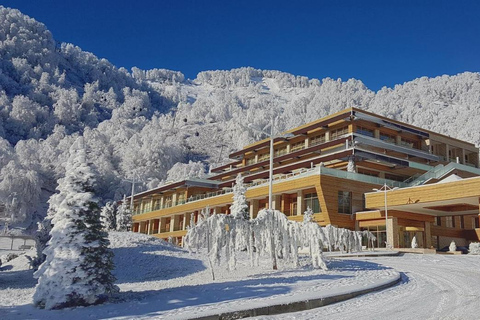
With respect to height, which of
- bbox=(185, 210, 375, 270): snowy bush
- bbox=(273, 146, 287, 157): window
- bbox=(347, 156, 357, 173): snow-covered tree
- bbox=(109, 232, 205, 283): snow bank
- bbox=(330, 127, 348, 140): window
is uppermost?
bbox=(330, 127, 348, 140): window

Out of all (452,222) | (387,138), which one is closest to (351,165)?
(387,138)

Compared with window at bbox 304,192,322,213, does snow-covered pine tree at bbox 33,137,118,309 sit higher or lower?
lower

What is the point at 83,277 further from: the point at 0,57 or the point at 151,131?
the point at 0,57

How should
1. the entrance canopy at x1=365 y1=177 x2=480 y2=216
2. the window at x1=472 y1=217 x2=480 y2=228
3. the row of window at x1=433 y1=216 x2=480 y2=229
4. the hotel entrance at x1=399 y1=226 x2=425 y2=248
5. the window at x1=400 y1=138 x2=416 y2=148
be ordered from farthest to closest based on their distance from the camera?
1. the window at x1=400 y1=138 x2=416 y2=148
2. the window at x1=472 y1=217 x2=480 y2=228
3. the row of window at x1=433 y1=216 x2=480 y2=229
4. the hotel entrance at x1=399 y1=226 x2=425 y2=248
5. the entrance canopy at x1=365 y1=177 x2=480 y2=216

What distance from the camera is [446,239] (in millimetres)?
48844

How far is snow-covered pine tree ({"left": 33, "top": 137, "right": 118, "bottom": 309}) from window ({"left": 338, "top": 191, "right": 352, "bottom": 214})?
33.9 meters

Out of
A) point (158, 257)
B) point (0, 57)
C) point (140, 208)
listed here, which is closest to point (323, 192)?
point (158, 257)

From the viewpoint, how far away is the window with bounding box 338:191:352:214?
1748 inches

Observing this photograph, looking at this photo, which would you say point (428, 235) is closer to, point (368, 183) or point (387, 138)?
point (368, 183)

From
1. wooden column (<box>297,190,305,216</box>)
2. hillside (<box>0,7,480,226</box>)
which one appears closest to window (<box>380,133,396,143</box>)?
wooden column (<box>297,190,305,216</box>)

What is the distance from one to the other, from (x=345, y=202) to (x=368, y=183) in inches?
147

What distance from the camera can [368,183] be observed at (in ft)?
151

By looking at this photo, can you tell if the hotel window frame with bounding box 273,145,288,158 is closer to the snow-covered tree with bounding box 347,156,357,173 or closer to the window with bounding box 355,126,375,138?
the window with bounding box 355,126,375,138

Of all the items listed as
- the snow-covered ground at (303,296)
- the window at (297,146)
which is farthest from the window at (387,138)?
the snow-covered ground at (303,296)
